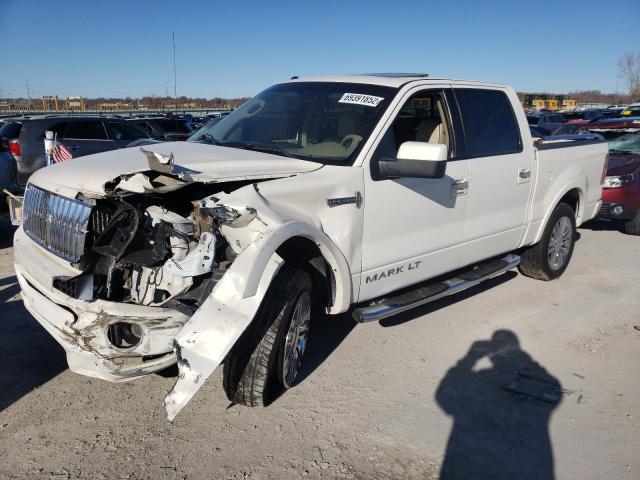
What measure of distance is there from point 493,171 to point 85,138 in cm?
939

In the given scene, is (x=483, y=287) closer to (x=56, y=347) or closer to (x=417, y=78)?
→ (x=417, y=78)

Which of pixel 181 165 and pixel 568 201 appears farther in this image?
pixel 568 201

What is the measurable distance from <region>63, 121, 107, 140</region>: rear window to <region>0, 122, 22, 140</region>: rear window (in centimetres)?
97

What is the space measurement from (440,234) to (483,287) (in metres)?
1.88

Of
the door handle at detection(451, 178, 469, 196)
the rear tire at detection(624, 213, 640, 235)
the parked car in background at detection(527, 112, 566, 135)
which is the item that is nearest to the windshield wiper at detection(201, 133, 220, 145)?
the door handle at detection(451, 178, 469, 196)

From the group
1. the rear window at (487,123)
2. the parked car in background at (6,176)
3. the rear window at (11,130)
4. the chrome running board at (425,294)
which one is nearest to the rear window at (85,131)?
the rear window at (11,130)

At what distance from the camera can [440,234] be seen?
14.9 ft

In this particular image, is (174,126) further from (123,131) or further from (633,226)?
(633,226)

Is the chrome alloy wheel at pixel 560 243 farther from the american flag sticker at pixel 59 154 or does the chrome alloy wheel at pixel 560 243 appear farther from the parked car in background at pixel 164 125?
the parked car in background at pixel 164 125

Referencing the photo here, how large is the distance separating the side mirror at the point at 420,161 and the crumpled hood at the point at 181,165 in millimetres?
546

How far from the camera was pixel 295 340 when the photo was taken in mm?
3586

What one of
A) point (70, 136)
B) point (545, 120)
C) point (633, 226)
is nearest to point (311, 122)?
point (633, 226)

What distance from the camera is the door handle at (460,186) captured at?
14.9 feet

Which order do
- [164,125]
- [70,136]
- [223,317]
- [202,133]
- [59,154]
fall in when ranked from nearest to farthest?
[223,317], [202,133], [59,154], [70,136], [164,125]
